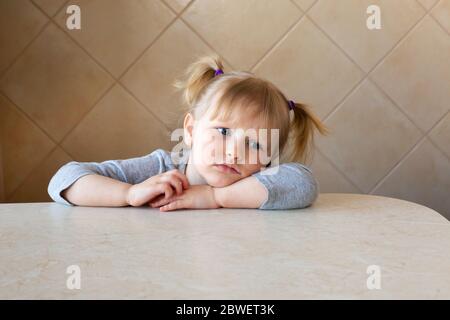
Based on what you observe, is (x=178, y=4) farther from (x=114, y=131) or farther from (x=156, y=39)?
(x=114, y=131)

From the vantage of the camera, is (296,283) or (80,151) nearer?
(296,283)

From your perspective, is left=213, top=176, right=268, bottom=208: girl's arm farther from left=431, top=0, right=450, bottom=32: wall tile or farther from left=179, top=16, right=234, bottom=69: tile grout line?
left=431, top=0, right=450, bottom=32: wall tile

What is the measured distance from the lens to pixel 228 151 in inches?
34.4

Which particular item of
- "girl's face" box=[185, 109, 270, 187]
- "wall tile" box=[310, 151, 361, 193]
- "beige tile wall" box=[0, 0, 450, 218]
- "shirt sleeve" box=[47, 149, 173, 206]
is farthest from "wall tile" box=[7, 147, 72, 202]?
"wall tile" box=[310, 151, 361, 193]

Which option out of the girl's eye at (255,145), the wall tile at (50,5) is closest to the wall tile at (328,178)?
the girl's eye at (255,145)

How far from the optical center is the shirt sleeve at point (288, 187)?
782 mm

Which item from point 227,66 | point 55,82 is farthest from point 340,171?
point 55,82

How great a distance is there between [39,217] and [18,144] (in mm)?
646

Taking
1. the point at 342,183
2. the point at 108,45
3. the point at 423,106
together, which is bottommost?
the point at 342,183

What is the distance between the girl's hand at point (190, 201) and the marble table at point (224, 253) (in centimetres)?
2

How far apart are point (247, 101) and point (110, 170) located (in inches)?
10.3

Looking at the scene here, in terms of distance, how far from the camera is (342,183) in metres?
1.36

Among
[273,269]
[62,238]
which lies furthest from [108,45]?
[273,269]
